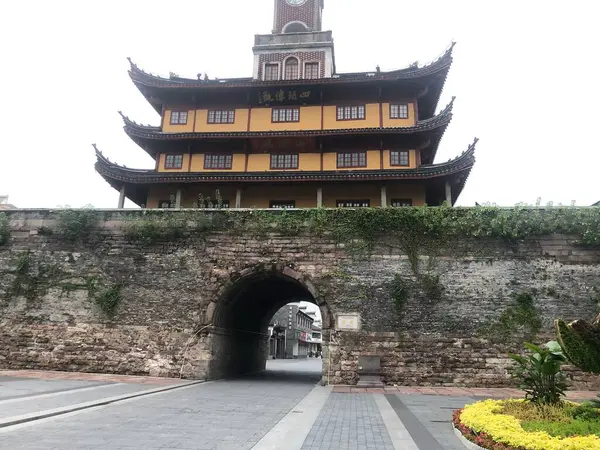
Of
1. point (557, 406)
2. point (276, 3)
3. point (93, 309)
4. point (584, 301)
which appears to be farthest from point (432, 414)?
point (276, 3)

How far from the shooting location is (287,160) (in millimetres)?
21328

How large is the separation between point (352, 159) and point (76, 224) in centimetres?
1217

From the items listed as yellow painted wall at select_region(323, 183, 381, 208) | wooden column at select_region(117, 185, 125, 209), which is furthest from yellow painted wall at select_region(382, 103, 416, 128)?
wooden column at select_region(117, 185, 125, 209)

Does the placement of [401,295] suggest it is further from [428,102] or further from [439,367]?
[428,102]

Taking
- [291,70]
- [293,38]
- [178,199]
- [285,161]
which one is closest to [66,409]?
[178,199]

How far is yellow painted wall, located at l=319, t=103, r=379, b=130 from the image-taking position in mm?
20906

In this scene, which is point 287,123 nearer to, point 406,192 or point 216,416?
point 406,192

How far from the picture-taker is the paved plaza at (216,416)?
18.2 feet

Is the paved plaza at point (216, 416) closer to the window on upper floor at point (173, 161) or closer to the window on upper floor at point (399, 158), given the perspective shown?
the window on upper floor at point (399, 158)

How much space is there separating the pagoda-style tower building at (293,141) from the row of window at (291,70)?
7.08 ft

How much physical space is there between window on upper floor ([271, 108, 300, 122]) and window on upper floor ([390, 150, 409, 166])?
4948 mm

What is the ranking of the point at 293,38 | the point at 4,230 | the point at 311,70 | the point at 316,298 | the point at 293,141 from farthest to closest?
the point at 293,38 < the point at 311,70 < the point at 293,141 < the point at 4,230 < the point at 316,298

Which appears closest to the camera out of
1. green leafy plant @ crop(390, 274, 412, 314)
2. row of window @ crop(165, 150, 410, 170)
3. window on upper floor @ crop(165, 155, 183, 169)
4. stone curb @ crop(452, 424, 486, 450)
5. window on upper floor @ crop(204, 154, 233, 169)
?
stone curb @ crop(452, 424, 486, 450)

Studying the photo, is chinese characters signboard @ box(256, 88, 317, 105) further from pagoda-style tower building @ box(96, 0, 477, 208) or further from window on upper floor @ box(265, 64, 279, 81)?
window on upper floor @ box(265, 64, 279, 81)
